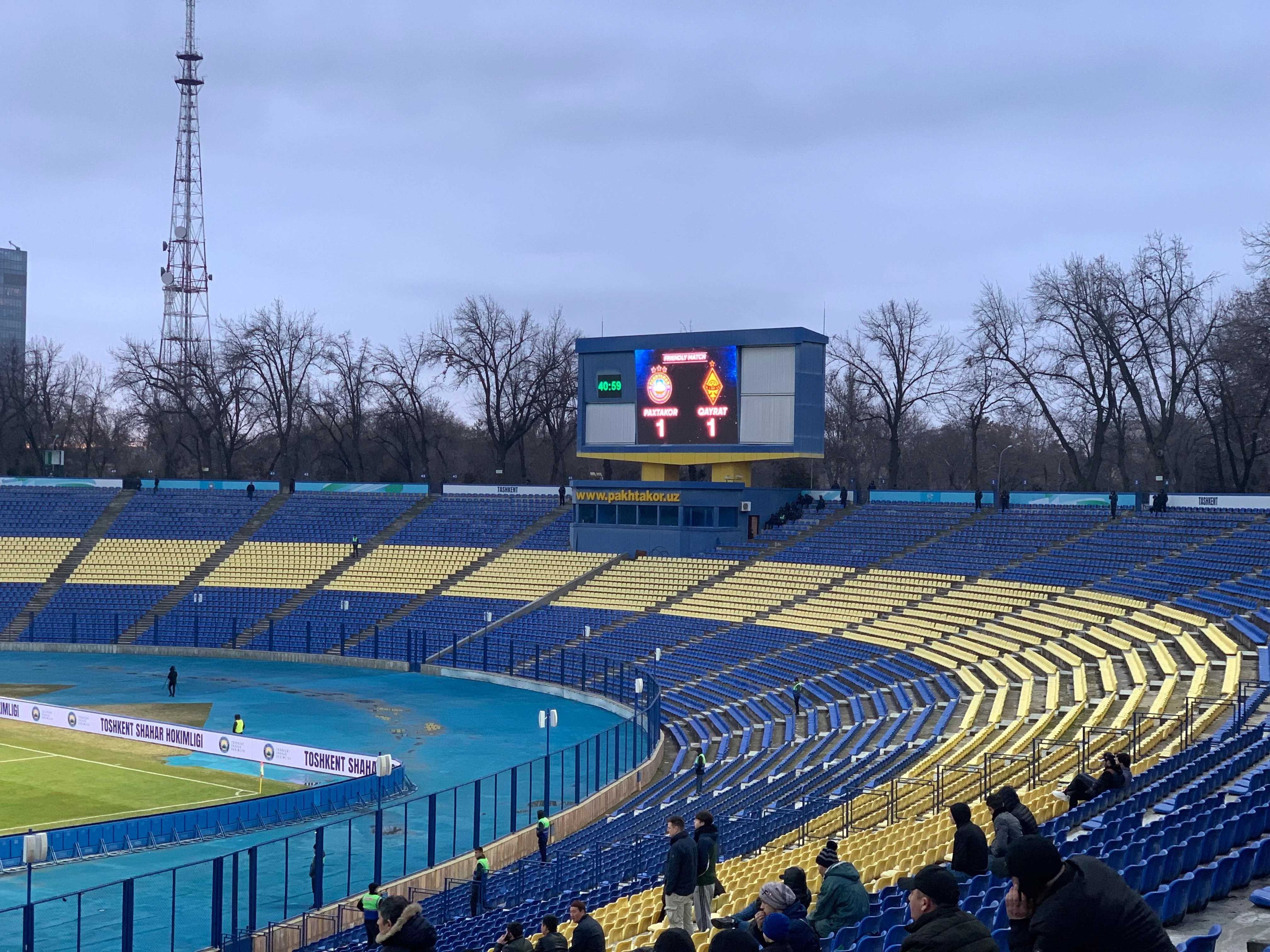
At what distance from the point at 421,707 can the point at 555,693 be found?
5824mm

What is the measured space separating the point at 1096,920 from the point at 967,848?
18.7ft

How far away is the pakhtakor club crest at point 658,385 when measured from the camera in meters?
58.8

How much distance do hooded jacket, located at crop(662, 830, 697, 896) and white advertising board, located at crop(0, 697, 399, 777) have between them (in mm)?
19995

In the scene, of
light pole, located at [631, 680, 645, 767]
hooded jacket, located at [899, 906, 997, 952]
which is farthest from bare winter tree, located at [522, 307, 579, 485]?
hooded jacket, located at [899, 906, 997, 952]

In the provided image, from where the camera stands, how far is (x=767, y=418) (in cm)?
5753

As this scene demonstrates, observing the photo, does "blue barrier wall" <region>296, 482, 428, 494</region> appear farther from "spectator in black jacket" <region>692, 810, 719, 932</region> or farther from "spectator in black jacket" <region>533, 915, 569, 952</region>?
"spectator in black jacket" <region>533, 915, 569, 952</region>

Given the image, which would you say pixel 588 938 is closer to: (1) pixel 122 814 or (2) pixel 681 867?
(2) pixel 681 867

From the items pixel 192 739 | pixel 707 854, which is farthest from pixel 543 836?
pixel 192 739

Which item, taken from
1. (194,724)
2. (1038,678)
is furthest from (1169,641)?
(194,724)

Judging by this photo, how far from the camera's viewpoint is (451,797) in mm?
30594

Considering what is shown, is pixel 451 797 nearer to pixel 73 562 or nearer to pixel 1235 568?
pixel 1235 568

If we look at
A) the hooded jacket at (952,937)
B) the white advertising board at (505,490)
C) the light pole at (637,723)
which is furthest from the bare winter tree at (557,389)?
the hooded jacket at (952,937)

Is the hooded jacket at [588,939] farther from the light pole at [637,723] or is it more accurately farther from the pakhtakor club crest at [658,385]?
the pakhtakor club crest at [658,385]

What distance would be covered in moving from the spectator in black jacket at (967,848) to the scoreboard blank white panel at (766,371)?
47.0 meters
